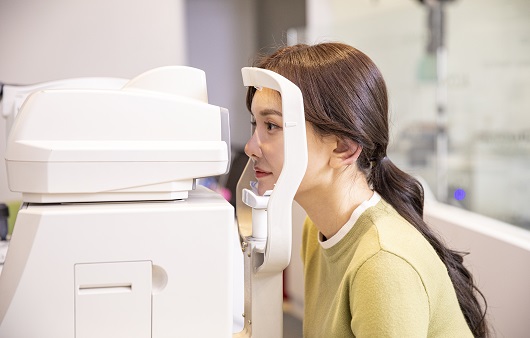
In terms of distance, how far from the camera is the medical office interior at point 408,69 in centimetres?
192

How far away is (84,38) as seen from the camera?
2793 millimetres

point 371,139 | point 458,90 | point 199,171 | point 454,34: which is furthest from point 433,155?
point 199,171

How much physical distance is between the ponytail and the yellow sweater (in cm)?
6

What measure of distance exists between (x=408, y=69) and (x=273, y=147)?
3.37 metres

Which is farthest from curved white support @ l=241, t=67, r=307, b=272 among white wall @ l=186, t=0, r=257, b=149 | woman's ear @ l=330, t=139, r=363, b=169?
white wall @ l=186, t=0, r=257, b=149

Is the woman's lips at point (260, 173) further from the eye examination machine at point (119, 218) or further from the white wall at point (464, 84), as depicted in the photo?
the white wall at point (464, 84)

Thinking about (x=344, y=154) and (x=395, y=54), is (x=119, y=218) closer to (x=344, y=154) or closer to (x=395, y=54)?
(x=344, y=154)

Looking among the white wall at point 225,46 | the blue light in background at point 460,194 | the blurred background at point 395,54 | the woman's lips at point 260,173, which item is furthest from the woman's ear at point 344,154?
the white wall at point 225,46

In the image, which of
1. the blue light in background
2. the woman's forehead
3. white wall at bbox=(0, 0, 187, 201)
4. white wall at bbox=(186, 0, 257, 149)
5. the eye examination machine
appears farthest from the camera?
white wall at bbox=(186, 0, 257, 149)

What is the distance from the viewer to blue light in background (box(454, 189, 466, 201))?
4.01 m

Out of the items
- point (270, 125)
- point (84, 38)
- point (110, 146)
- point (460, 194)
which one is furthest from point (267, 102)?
point (460, 194)

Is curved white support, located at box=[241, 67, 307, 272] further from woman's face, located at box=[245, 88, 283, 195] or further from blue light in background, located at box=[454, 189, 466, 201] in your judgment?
blue light in background, located at box=[454, 189, 466, 201]

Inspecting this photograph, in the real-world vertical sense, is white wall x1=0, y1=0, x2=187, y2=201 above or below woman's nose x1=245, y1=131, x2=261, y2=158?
above

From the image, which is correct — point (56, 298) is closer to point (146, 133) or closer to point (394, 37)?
point (146, 133)
